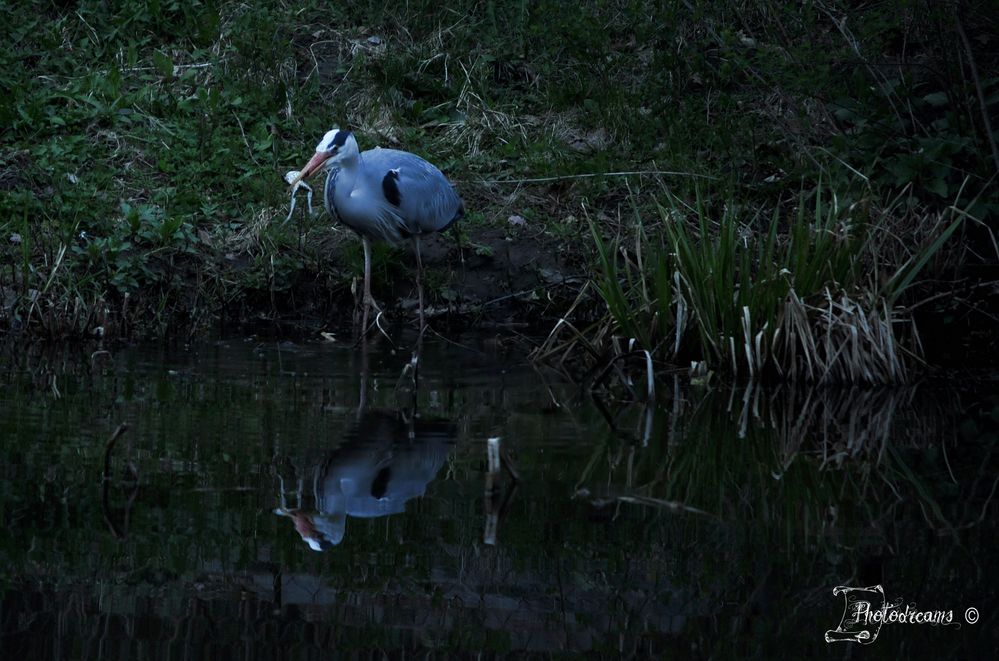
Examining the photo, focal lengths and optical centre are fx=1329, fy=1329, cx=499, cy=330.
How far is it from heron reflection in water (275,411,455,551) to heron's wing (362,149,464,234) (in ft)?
10.2

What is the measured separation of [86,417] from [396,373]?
1.92 m

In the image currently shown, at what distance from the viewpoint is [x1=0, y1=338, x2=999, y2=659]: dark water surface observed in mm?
3117

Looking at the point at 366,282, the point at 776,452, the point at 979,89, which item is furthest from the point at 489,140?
the point at 776,452

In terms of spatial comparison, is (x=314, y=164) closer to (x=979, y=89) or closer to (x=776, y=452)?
(x=979, y=89)

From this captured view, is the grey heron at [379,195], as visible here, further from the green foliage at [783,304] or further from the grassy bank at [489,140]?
the green foliage at [783,304]

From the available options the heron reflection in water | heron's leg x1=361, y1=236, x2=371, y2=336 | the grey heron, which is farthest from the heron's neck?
the heron reflection in water

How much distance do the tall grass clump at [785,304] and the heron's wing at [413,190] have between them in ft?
6.28

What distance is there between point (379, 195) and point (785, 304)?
118 inches

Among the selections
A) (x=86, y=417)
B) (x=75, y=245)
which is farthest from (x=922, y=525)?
(x=75, y=245)

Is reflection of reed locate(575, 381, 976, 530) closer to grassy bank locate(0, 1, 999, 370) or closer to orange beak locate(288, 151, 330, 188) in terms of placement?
grassy bank locate(0, 1, 999, 370)

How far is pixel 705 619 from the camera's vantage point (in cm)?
323

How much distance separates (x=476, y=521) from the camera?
3.98 meters

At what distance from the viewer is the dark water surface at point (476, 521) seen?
10.2 feet

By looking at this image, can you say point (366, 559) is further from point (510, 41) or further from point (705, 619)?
point (510, 41)
